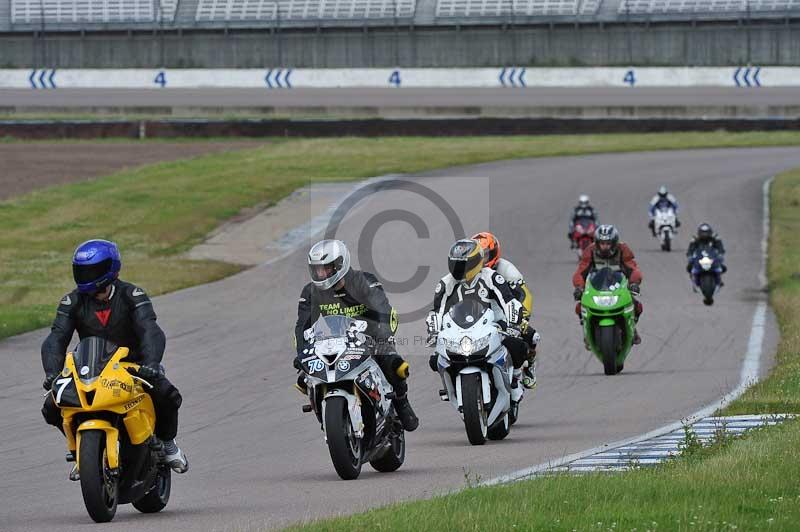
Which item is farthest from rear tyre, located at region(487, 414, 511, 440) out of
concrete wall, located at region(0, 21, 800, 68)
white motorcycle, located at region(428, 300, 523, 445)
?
concrete wall, located at region(0, 21, 800, 68)

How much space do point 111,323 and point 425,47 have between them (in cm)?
5054

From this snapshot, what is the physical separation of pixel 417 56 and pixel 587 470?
163ft

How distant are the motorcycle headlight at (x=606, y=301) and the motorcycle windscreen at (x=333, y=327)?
23.7ft

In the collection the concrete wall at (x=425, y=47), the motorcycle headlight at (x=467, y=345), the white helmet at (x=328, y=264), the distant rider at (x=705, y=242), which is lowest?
the distant rider at (x=705, y=242)

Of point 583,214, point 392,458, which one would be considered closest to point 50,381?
point 392,458

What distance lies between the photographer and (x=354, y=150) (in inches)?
1941

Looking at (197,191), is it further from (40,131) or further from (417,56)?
(417,56)

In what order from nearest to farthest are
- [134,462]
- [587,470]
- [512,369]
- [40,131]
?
[134,462] → [587,470] → [512,369] → [40,131]

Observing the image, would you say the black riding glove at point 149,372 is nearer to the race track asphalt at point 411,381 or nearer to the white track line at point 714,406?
the race track asphalt at point 411,381

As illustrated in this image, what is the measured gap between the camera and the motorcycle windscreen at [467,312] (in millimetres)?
11750

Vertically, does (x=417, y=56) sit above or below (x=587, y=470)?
above

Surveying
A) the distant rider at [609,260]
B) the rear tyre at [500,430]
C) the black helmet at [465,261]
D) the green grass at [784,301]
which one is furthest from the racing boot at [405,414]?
the distant rider at [609,260]

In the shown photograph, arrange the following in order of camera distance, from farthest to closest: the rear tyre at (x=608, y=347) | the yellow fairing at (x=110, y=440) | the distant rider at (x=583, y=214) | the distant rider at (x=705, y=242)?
the distant rider at (x=583, y=214) → the distant rider at (x=705, y=242) → the rear tyre at (x=608, y=347) → the yellow fairing at (x=110, y=440)

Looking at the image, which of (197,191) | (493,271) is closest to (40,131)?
(197,191)
